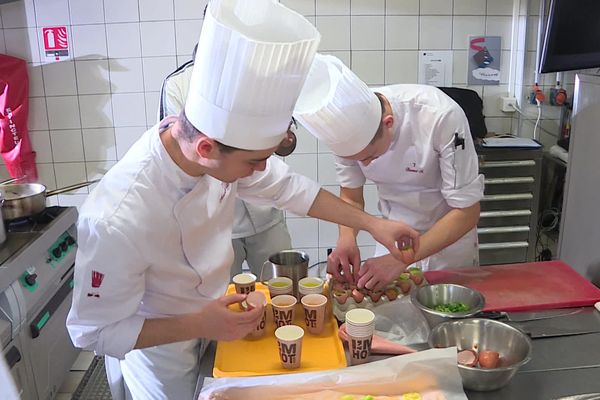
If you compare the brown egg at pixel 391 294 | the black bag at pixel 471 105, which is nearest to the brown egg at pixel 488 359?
the brown egg at pixel 391 294

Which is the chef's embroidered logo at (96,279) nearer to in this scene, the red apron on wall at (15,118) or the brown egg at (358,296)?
the brown egg at (358,296)

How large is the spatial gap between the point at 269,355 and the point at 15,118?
222 centimetres

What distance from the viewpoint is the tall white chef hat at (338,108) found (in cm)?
146

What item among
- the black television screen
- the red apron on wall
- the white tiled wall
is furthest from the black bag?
the red apron on wall

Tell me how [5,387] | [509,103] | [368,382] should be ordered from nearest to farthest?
1. [5,387]
2. [368,382]
3. [509,103]

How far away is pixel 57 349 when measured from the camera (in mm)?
2375

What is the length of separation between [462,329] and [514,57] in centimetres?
214

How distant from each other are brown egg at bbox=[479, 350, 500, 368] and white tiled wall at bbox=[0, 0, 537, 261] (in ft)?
6.43

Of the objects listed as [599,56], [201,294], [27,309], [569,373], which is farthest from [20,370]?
[599,56]

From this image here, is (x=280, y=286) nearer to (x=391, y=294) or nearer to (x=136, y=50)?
(x=391, y=294)

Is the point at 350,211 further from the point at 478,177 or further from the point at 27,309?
the point at 27,309

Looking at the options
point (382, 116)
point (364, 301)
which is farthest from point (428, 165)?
→ point (364, 301)

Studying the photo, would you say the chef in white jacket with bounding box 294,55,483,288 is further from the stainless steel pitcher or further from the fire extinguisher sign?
the fire extinguisher sign

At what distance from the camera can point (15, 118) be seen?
288cm
